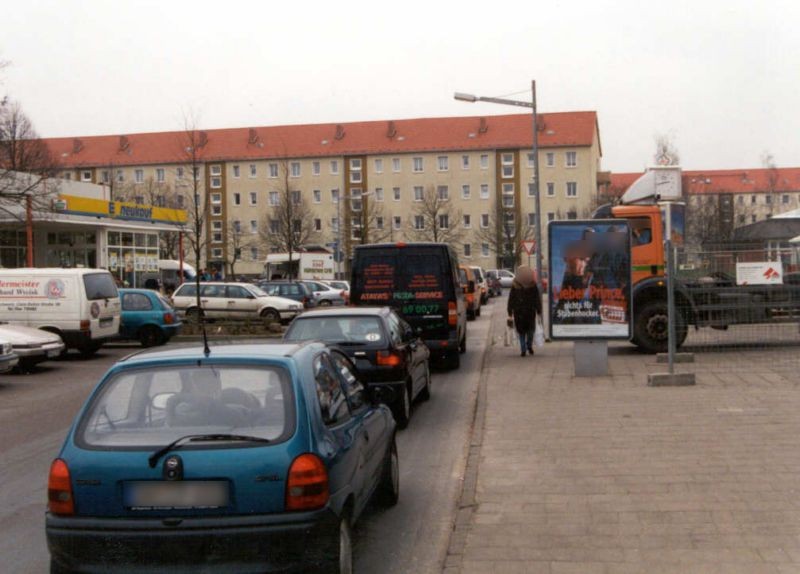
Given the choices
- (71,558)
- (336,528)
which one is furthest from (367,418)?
(71,558)

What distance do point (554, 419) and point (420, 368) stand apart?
2.61 m

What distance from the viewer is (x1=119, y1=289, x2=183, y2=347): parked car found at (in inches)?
882

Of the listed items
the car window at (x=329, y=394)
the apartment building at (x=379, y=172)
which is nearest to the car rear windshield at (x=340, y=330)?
the car window at (x=329, y=394)

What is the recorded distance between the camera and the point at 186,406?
4.84 m

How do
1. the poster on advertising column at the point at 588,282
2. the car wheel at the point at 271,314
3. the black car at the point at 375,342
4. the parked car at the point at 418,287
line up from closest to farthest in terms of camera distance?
the black car at the point at 375,342 → the poster on advertising column at the point at 588,282 → the parked car at the point at 418,287 → the car wheel at the point at 271,314

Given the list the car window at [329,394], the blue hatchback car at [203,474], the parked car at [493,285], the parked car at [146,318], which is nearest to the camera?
the blue hatchback car at [203,474]

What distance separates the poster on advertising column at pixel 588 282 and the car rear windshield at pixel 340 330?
13.9 ft

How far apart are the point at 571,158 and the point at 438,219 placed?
51.0ft

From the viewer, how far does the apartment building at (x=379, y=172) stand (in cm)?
9288

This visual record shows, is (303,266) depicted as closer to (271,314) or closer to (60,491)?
(271,314)

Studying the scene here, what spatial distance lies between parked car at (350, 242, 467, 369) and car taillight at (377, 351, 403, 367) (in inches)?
202

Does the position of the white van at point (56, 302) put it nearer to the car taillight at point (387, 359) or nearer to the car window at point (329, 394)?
the car taillight at point (387, 359)

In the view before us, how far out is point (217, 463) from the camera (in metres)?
4.45

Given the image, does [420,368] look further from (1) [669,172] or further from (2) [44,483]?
(2) [44,483]
